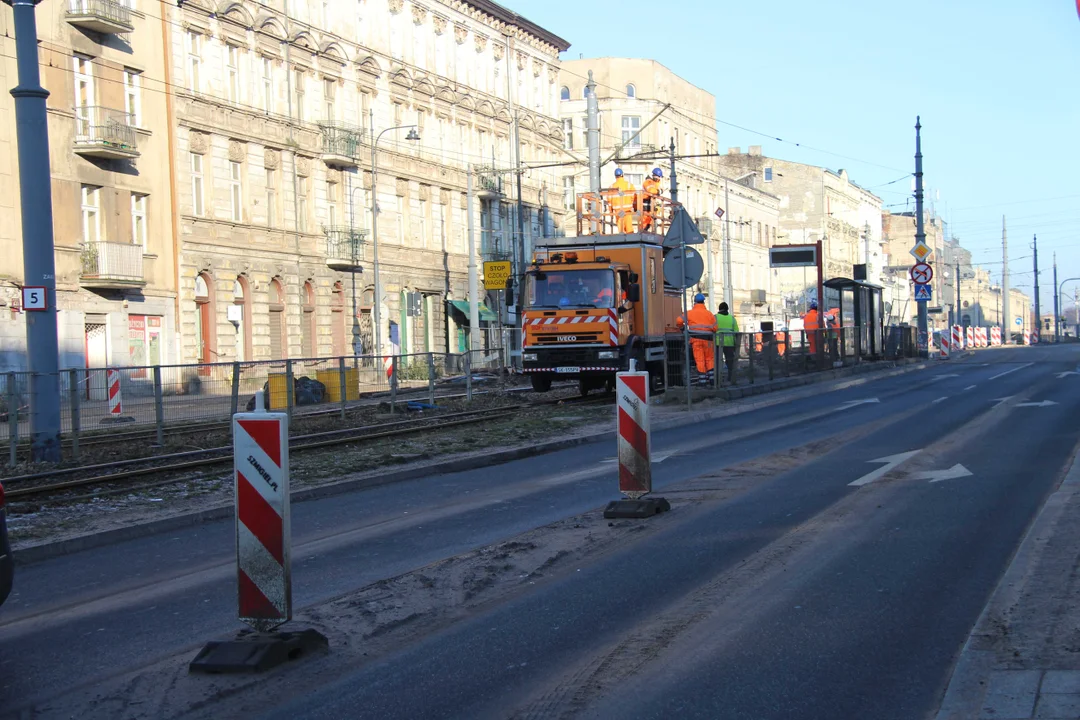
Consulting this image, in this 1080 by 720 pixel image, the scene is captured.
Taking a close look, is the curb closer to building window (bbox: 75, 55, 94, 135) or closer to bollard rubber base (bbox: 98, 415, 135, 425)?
bollard rubber base (bbox: 98, 415, 135, 425)

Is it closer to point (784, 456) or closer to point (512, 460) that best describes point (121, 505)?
point (512, 460)

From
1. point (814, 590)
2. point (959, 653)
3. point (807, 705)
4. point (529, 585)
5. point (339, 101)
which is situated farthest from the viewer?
point (339, 101)


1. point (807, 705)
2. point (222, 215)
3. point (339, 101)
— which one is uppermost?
point (339, 101)

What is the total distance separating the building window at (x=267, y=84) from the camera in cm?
4181

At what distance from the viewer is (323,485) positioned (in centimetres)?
1284

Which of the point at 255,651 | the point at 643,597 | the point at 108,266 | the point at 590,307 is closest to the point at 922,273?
the point at 590,307

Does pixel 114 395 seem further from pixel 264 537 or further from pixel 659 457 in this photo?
pixel 264 537

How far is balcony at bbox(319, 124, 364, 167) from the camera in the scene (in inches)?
1763

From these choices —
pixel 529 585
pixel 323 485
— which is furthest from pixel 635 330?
pixel 529 585

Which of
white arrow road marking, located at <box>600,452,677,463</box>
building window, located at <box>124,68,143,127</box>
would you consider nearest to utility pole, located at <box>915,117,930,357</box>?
building window, located at <box>124,68,143,127</box>

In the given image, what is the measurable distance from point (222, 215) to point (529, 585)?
1353 inches

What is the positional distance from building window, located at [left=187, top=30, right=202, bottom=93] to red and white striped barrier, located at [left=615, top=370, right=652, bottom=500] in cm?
3219

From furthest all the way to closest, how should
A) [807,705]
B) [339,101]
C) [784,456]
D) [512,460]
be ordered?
[339,101]
[512,460]
[784,456]
[807,705]

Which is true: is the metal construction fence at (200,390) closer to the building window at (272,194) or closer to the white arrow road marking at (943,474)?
the white arrow road marking at (943,474)
